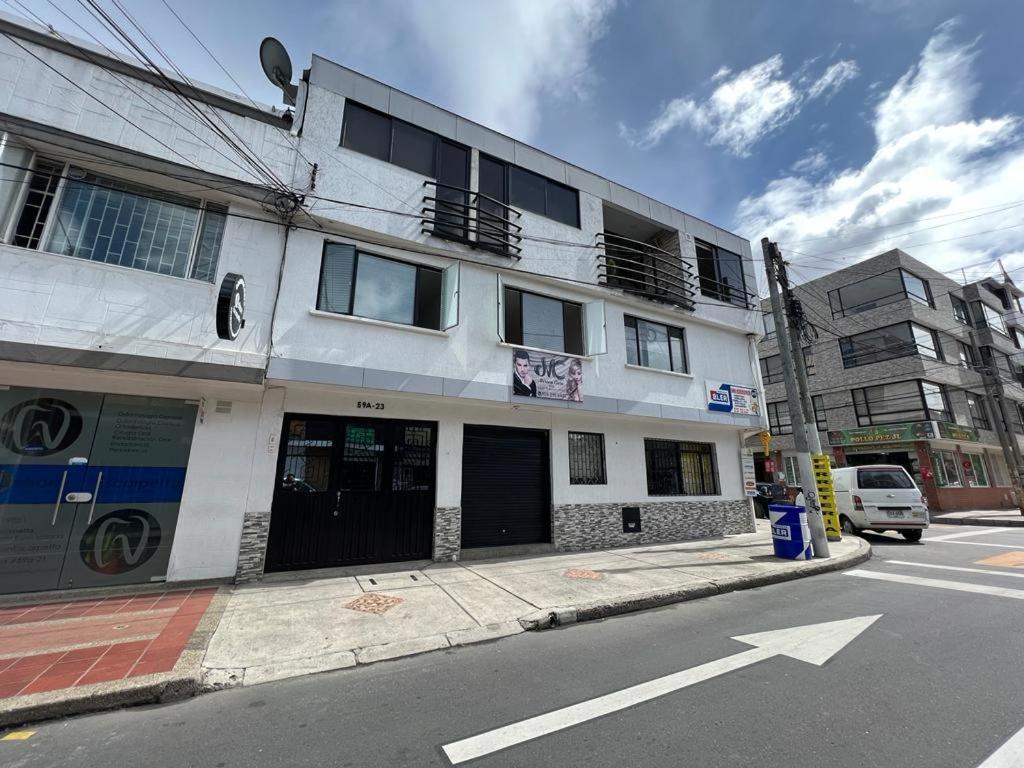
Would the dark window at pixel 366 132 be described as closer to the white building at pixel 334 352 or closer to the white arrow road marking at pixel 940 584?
the white building at pixel 334 352

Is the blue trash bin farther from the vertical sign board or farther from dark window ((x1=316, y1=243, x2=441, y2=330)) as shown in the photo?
dark window ((x1=316, y1=243, x2=441, y2=330))

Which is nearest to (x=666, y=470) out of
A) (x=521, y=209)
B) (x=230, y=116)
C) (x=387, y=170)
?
(x=521, y=209)

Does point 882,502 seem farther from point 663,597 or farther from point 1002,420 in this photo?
point 1002,420

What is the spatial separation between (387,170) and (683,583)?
9729 mm

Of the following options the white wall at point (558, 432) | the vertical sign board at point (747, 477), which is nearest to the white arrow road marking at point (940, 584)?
the white wall at point (558, 432)

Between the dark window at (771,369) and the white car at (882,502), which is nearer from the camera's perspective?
the white car at (882,502)

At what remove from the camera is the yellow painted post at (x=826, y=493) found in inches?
425

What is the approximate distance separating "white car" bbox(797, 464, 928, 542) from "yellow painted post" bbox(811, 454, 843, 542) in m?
0.61

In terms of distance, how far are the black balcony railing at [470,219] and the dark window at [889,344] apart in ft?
83.0

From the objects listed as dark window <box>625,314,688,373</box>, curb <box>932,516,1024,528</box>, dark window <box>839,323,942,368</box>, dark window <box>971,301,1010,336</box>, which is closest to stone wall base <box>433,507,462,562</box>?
dark window <box>625,314,688,373</box>

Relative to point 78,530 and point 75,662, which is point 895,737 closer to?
point 75,662

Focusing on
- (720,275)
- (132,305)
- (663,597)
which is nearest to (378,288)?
(132,305)

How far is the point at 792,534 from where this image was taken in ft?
29.8

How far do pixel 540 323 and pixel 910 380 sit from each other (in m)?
24.2
